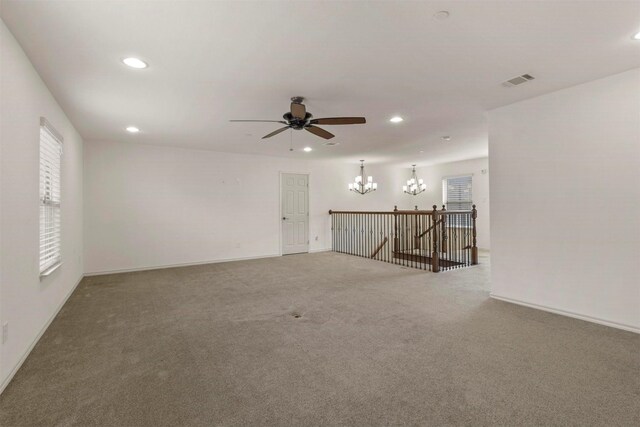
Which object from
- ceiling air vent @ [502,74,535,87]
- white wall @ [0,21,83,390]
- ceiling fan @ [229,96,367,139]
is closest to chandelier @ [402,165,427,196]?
ceiling air vent @ [502,74,535,87]

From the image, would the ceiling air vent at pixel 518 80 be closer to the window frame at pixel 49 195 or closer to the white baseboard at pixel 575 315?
the white baseboard at pixel 575 315

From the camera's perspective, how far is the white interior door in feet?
24.6

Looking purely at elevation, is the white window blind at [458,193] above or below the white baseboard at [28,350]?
above

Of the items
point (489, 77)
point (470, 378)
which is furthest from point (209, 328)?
point (489, 77)

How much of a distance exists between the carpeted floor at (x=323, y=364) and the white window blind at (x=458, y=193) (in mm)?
5306

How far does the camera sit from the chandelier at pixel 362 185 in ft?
26.8

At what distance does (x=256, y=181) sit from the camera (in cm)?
707

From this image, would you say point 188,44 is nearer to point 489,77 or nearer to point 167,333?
point 167,333

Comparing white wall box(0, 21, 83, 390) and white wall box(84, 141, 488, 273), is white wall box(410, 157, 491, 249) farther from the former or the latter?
white wall box(0, 21, 83, 390)

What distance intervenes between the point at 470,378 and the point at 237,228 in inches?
224

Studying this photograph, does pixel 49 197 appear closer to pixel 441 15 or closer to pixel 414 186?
pixel 441 15

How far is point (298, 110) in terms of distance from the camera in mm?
3252

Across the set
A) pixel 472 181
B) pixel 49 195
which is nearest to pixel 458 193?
pixel 472 181

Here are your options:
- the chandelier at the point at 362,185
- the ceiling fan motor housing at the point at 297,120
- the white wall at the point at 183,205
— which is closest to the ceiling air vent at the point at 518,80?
the ceiling fan motor housing at the point at 297,120
